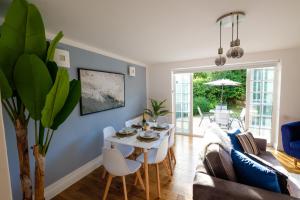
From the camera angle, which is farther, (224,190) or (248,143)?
(248,143)

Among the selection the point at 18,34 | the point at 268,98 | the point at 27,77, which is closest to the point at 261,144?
the point at 268,98

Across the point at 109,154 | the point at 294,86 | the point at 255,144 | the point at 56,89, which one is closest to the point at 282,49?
the point at 294,86

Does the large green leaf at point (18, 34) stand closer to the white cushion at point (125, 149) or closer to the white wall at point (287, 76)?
the white cushion at point (125, 149)

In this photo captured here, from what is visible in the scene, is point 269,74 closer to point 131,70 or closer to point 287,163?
point 287,163

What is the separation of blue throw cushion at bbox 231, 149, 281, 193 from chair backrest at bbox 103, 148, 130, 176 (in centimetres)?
115

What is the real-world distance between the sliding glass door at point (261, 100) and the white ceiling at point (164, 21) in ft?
2.93

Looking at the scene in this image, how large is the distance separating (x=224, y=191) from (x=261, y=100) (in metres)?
3.07

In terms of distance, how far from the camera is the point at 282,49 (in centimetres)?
302

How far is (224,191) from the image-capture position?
118cm

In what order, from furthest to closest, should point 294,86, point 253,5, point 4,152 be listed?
1. point 294,86
2. point 253,5
3. point 4,152

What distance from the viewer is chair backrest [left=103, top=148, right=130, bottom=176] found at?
163cm

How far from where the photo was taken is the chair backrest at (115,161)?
163cm

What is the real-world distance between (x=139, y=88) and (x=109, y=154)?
257 cm

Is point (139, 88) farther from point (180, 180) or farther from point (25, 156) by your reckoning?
point (25, 156)
